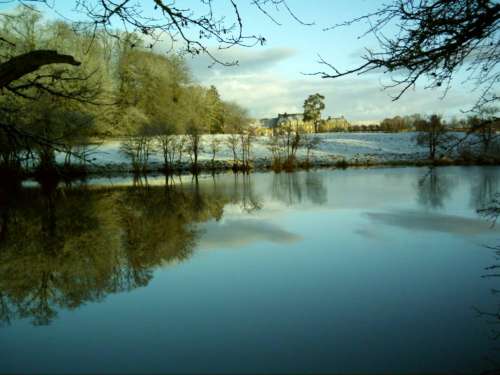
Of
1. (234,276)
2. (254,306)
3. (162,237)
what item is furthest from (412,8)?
(162,237)

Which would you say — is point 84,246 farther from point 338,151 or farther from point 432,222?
point 338,151

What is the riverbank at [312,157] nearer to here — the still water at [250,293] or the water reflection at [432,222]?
the water reflection at [432,222]

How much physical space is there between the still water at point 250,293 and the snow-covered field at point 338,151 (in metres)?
24.9

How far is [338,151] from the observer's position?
142 feet

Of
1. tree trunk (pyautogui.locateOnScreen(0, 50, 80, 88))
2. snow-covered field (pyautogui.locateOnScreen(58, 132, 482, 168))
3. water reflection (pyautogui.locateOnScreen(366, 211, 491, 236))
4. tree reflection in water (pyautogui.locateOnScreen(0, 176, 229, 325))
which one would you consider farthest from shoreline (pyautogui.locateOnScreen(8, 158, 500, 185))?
tree trunk (pyautogui.locateOnScreen(0, 50, 80, 88))

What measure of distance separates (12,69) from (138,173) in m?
29.8

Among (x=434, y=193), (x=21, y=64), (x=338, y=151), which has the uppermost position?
(x=21, y=64)

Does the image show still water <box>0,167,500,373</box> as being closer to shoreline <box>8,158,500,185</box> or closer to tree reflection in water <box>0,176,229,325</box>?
tree reflection in water <box>0,176,229,325</box>

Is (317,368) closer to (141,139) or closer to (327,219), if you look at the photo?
(327,219)

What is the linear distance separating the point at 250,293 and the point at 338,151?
129 ft

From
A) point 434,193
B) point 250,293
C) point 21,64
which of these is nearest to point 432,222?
point 434,193

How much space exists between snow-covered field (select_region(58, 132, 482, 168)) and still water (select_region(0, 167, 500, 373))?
2487 cm

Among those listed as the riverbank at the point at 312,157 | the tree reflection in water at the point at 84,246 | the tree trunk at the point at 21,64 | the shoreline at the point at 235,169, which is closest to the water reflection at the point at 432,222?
the tree reflection in water at the point at 84,246

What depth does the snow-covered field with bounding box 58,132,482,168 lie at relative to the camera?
1406 inches
